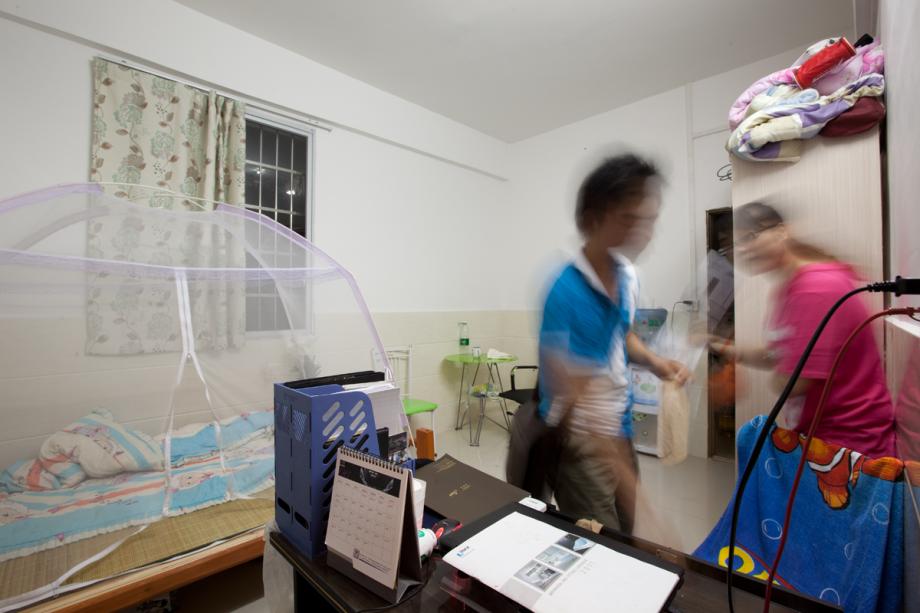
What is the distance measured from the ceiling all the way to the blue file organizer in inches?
106

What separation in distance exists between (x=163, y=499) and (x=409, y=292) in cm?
→ 249

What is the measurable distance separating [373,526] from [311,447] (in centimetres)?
22

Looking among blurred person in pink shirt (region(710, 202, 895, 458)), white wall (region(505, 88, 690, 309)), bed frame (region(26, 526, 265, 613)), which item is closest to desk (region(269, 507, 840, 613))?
blurred person in pink shirt (region(710, 202, 895, 458))

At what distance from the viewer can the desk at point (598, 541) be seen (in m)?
0.68

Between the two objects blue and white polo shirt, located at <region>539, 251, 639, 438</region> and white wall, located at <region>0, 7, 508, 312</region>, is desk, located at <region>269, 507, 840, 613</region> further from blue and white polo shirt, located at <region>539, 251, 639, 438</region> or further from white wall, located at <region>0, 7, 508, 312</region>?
white wall, located at <region>0, 7, 508, 312</region>

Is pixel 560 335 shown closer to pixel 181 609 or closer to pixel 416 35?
pixel 181 609

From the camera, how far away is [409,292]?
12.5 feet

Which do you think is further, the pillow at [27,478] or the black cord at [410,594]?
the pillow at [27,478]

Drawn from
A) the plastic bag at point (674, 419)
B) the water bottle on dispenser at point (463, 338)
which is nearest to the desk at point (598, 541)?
the plastic bag at point (674, 419)

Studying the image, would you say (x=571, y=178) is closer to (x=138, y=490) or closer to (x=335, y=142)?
(x=335, y=142)

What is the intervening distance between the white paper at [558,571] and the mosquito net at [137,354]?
1.48 m

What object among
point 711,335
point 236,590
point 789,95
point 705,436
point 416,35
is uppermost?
point 416,35

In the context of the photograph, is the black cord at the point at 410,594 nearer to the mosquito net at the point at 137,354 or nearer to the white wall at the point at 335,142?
the mosquito net at the point at 137,354

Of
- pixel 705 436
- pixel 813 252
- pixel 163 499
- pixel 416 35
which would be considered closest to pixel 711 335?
pixel 813 252
